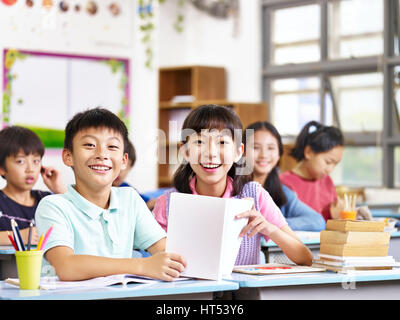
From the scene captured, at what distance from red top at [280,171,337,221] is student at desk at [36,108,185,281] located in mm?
2030

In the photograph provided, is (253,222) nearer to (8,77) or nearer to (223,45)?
(8,77)

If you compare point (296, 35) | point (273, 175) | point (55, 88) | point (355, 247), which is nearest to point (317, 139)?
point (273, 175)

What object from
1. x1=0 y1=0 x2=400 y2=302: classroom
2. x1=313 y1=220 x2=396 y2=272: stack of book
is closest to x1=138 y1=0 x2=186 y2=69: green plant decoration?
x1=0 y1=0 x2=400 y2=302: classroom

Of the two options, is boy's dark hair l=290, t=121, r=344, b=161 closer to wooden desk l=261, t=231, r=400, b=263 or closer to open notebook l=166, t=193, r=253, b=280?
wooden desk l=261, t=231, r=400, b=263

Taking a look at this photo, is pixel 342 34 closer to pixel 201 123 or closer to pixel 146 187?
pixel 146 187

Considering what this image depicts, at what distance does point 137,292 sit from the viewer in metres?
1.72

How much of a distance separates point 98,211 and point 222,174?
0.49 m

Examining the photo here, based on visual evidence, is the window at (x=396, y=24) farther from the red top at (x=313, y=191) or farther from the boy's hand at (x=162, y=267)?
the boy's hand at (x=162, y=267)

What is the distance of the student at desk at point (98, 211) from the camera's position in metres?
1.92

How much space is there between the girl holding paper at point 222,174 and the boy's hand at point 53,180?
87cm

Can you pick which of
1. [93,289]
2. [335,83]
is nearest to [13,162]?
[93,289]

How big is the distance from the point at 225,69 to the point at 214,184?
199 inches

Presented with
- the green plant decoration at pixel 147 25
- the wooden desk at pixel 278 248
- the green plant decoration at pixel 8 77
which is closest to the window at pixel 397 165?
the green plant decoration at pixel 147 25

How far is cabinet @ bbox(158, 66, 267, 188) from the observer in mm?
7160
